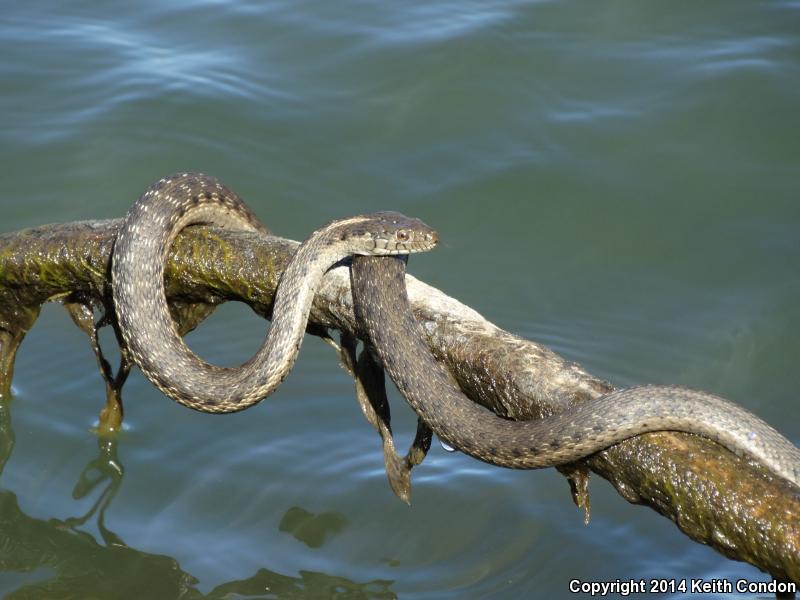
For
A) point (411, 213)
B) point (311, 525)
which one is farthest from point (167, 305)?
point (411, 213)

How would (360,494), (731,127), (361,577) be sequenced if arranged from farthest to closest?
1. (731,127)
2. (360,494)
3. (361,577)

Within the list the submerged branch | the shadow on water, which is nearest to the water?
the shadow on water

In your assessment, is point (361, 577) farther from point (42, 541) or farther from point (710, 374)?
point (710, 374)

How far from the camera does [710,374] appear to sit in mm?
8930

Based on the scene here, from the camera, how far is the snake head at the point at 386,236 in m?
5.83

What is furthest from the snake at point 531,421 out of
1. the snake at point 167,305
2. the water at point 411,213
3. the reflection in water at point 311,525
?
the reflection in water at point 311,525

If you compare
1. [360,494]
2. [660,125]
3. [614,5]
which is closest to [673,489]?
[360,494]

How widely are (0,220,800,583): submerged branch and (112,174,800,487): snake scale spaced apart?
127 millimetres

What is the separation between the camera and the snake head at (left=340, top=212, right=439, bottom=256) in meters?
5.83

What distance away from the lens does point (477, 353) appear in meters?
5.53

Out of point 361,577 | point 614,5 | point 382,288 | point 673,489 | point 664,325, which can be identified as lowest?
point 361,577

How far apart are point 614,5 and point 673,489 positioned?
9.79 metres

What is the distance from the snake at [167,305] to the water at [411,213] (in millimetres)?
1532

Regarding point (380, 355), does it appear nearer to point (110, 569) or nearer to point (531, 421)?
point (531, 421)
